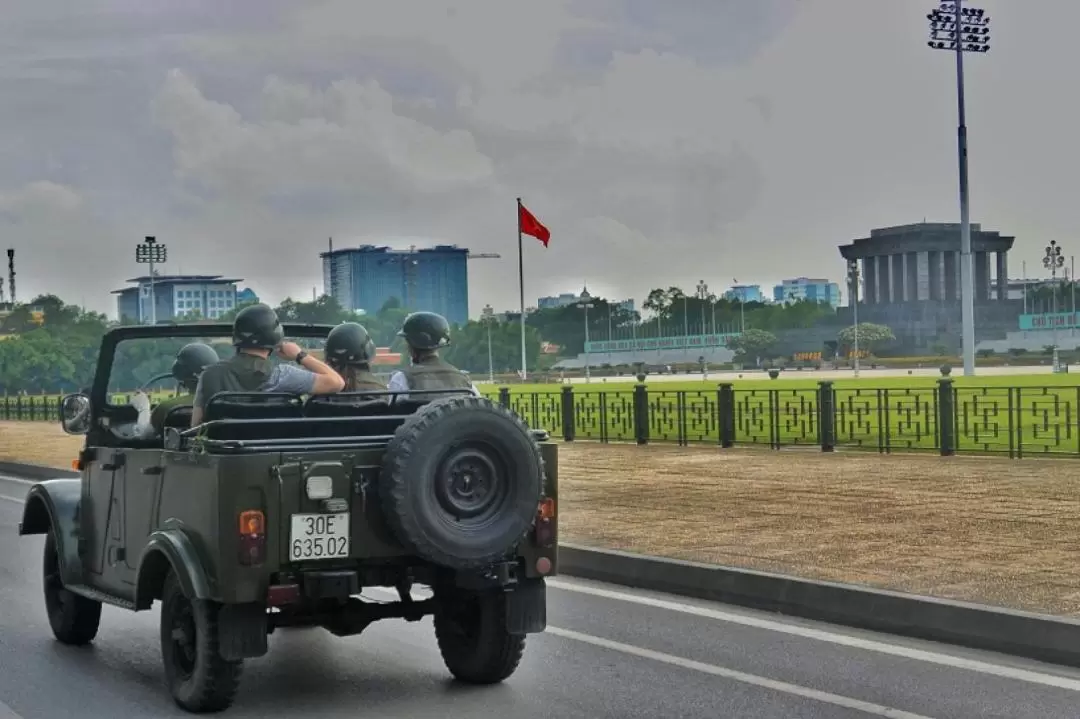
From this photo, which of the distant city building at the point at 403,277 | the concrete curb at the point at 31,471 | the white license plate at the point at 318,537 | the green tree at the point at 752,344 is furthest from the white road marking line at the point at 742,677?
the green tree at the point at 752,344

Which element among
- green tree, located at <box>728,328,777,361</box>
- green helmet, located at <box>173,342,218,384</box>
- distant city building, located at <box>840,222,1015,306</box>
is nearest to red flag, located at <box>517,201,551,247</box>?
green helmet, located at <box>173,342,218,384</box>

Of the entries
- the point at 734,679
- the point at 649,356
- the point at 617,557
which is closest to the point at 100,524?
the point at 734,679

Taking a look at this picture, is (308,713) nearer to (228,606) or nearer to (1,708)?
(228,606)

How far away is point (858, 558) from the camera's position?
12.0m

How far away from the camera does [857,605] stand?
9.95 metres

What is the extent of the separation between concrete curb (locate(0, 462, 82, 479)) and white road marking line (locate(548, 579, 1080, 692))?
1709 centimetres

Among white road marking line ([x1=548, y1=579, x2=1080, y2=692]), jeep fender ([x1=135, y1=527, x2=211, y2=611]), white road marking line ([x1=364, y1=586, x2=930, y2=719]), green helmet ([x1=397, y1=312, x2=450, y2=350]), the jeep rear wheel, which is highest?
green helmet ([x1=397, y1=312, x2=450, y2=350])

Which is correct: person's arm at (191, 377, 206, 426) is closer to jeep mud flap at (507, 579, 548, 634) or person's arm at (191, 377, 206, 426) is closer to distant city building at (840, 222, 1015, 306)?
jeep mud flap at (507, 579, 548, 634)

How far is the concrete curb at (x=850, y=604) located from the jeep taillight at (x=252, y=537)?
445cm

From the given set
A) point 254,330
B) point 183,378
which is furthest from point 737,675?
point 183,378

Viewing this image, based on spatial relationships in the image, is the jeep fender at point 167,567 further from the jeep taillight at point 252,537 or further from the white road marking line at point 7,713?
the white road marking line at point 7,713

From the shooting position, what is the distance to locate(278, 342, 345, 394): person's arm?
7.73m

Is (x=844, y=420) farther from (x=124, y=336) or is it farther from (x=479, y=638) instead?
(x=479, y=638)

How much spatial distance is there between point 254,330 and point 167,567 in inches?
50.9
